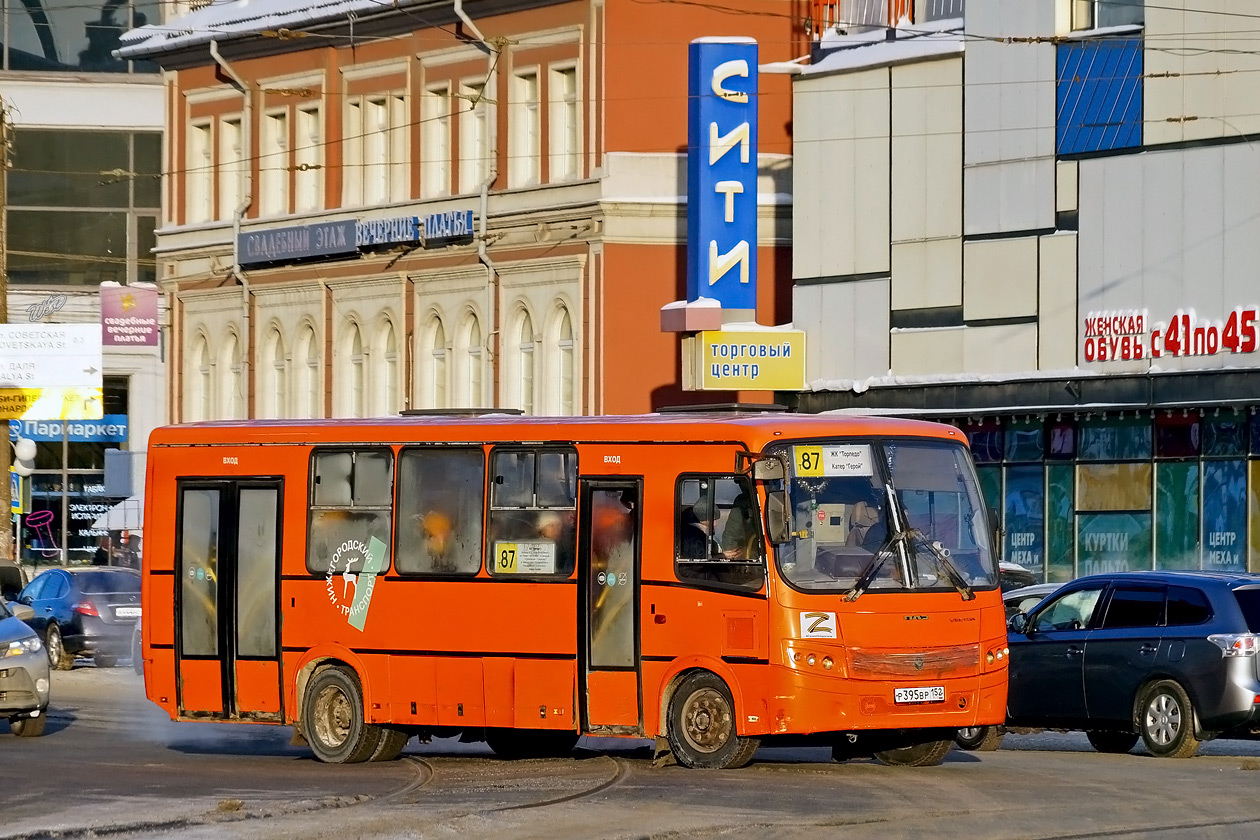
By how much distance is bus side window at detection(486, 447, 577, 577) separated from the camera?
18.7 m

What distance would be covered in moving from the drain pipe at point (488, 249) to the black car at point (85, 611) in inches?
451

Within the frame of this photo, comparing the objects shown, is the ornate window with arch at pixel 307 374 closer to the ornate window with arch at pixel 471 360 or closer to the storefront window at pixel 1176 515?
the ornate window with arch at pixel 471 360

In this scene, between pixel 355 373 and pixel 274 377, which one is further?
pixel 274 377

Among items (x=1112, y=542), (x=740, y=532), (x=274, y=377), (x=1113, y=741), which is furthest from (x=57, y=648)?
(x=740, y=532)

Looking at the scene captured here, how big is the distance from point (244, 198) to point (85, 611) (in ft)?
60.0

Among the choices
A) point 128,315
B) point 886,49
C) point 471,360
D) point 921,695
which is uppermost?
point 886,49

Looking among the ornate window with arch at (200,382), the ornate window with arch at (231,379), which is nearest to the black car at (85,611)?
the ornate window with arch at (231,379)

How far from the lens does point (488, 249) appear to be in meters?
45.8

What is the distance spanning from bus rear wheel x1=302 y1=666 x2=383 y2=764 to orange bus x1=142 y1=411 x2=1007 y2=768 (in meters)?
0.02

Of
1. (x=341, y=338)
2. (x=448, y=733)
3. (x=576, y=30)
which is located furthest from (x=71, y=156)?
(x=448, y=733)

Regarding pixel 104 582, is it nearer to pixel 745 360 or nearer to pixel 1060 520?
pixel 745 360

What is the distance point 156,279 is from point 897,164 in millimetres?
26210

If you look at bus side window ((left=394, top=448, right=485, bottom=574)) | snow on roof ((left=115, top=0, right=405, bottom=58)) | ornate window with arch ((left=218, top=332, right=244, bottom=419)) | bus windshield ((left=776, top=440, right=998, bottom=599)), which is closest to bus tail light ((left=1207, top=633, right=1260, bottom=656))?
bus windshield ((left=776, top=440, right=998, bottom=599))

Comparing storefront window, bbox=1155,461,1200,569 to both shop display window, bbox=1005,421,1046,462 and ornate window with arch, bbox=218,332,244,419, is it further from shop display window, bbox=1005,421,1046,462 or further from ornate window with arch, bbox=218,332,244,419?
ornate window with arch, bbox=218,332,244,419
